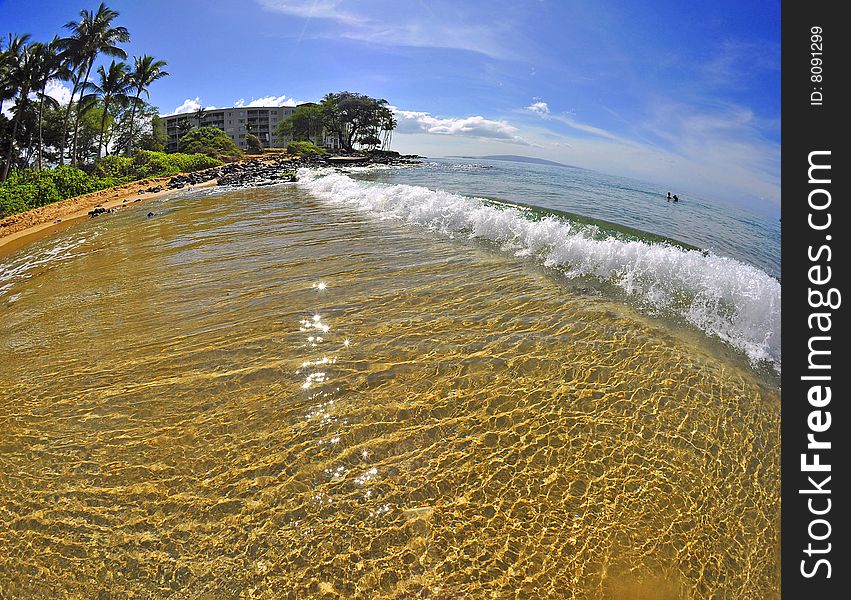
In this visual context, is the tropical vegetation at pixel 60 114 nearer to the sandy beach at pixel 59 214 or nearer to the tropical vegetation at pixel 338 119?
the sandy beach at pixel 59 214

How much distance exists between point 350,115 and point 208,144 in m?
37.0

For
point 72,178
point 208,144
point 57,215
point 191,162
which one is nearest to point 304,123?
point 208,144

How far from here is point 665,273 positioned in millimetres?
7543

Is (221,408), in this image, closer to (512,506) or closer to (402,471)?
(402,471)

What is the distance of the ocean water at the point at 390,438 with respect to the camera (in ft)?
8.06

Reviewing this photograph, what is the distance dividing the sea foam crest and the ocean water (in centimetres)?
6

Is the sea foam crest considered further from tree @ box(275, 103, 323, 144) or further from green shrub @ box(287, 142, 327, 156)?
tree @ box(275, 103, 323, 144)

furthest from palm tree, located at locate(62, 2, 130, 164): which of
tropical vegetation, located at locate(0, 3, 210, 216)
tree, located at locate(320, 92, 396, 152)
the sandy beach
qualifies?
tree, located at locate(320, 92, 396, 152)

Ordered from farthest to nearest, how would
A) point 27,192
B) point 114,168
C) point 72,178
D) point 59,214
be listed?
point 114,168 < point 72,178 < point 27,192 < point 59,214

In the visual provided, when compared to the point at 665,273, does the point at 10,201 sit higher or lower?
higher

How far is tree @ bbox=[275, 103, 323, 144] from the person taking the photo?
76.5 meters

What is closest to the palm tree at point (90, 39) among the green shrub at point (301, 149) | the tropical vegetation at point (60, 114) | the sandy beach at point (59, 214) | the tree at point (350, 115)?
the tropical vegetation at point (60, 114)

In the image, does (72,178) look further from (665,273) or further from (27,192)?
(665,273)

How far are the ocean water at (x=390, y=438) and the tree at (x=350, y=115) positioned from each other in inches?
3140
